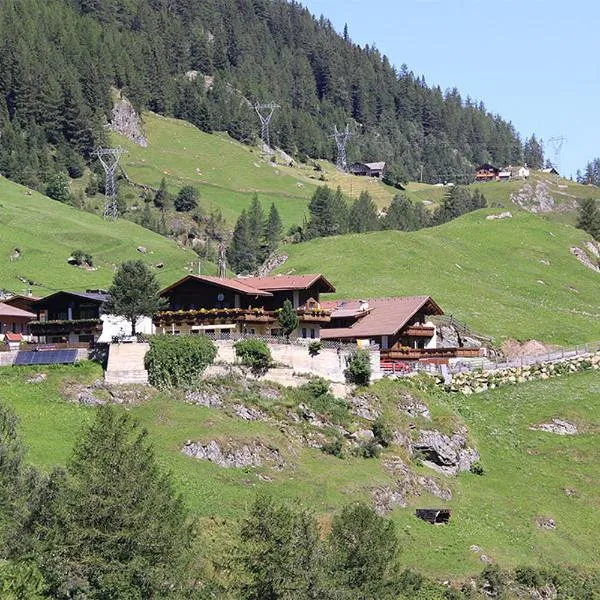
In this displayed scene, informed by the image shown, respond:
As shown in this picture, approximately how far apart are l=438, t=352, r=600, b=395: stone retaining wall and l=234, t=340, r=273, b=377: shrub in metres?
17.6

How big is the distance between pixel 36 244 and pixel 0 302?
131 ft

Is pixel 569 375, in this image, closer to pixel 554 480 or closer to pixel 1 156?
pixel 554 480

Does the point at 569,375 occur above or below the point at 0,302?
below

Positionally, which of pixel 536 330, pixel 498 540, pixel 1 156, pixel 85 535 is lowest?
pixel 498 540

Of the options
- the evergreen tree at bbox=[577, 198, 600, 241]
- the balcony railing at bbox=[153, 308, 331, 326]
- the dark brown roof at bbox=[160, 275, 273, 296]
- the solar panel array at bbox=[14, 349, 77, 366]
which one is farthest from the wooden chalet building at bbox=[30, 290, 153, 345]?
the evergreen tree at bbox=[577, 198, 600, 241]

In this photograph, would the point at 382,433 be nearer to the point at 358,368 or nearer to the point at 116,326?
the point at 358,368

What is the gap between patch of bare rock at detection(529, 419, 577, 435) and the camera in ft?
270

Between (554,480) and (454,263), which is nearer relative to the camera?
(554,480)

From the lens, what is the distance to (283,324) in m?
80.4

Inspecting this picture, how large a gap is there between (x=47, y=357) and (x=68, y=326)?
9.55 metres

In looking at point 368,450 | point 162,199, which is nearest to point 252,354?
point 368,450

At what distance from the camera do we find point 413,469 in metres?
70.3

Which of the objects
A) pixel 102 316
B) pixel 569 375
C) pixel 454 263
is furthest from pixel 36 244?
pixel 569 375

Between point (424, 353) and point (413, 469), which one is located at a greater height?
point (424, 353)
